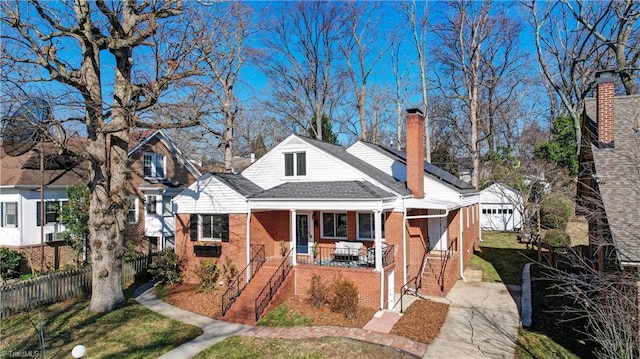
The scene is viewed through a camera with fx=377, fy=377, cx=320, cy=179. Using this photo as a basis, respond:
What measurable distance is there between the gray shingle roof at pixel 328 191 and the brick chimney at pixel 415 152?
211 cm

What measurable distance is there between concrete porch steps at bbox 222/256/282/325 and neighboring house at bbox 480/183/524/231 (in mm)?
21281

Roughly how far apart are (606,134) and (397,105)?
87.6 feet

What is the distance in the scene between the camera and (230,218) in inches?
634

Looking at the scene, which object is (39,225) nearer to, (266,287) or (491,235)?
(266,287)

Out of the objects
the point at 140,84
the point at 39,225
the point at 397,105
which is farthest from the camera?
the point at 397,105

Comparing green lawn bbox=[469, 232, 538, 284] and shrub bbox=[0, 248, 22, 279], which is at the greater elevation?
shrub bbox=[0, 248, 22, 279]

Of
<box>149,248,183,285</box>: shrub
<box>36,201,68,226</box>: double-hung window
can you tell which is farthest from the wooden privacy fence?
<box>36,201,68,226</box>: double-hung window

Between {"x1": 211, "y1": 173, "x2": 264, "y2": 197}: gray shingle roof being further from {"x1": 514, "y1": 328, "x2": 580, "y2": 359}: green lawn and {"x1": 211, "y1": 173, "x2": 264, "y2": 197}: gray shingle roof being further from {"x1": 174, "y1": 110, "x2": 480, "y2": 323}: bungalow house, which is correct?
{"x1": 514, "y1": 328, "x2": 580, "y2": 359}: green lawn

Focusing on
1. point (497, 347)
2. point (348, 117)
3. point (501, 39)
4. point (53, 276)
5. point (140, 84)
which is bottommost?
point (497, 347)

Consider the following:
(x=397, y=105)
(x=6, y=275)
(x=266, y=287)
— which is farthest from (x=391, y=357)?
(x=397, y=105)

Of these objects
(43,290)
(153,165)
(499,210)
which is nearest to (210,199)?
(43,290)

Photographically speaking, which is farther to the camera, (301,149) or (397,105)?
(397,105)

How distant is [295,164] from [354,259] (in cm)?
542

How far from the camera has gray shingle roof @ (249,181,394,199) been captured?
13.7 meters
